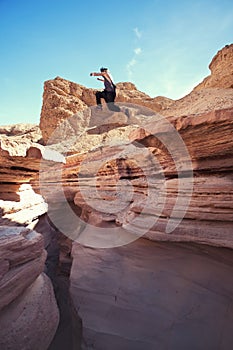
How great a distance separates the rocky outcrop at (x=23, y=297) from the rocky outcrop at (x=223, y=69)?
8.45m

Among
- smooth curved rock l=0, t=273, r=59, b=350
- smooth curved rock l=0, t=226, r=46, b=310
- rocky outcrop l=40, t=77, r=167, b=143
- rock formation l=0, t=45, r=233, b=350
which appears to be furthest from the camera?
rocky outcrop l=40, t=77, r=167, b=143

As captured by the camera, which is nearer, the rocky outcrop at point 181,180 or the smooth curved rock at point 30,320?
the smooth curved rock at point 30,320

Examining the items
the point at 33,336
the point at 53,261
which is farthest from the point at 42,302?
the point at 53,261

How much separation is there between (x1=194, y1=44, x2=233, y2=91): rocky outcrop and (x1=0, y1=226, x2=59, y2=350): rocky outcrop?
27.7 feet

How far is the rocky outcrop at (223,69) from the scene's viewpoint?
737 centimetres

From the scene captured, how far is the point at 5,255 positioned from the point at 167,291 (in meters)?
2.86

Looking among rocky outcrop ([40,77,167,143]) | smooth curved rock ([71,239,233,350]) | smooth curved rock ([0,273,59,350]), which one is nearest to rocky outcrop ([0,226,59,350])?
smooth curved rock ([0,273,59,350])

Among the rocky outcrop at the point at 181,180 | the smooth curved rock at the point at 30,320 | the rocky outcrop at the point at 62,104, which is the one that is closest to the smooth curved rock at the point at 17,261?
the smooth curved rock at the point at 30,320

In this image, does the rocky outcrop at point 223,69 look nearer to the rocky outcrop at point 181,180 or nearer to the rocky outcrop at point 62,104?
the rocky outcrop at point 181,180

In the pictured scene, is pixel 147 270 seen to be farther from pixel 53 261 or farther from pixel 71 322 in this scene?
pixel 53 261

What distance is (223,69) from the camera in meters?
7.84

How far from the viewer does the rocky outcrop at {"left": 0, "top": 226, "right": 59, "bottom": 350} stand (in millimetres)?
2186

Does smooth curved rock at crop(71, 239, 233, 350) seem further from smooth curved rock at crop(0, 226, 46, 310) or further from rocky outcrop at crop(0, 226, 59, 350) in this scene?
smooth curved rock at crop(0, 226, 46, 310)

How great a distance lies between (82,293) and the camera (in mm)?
4000
